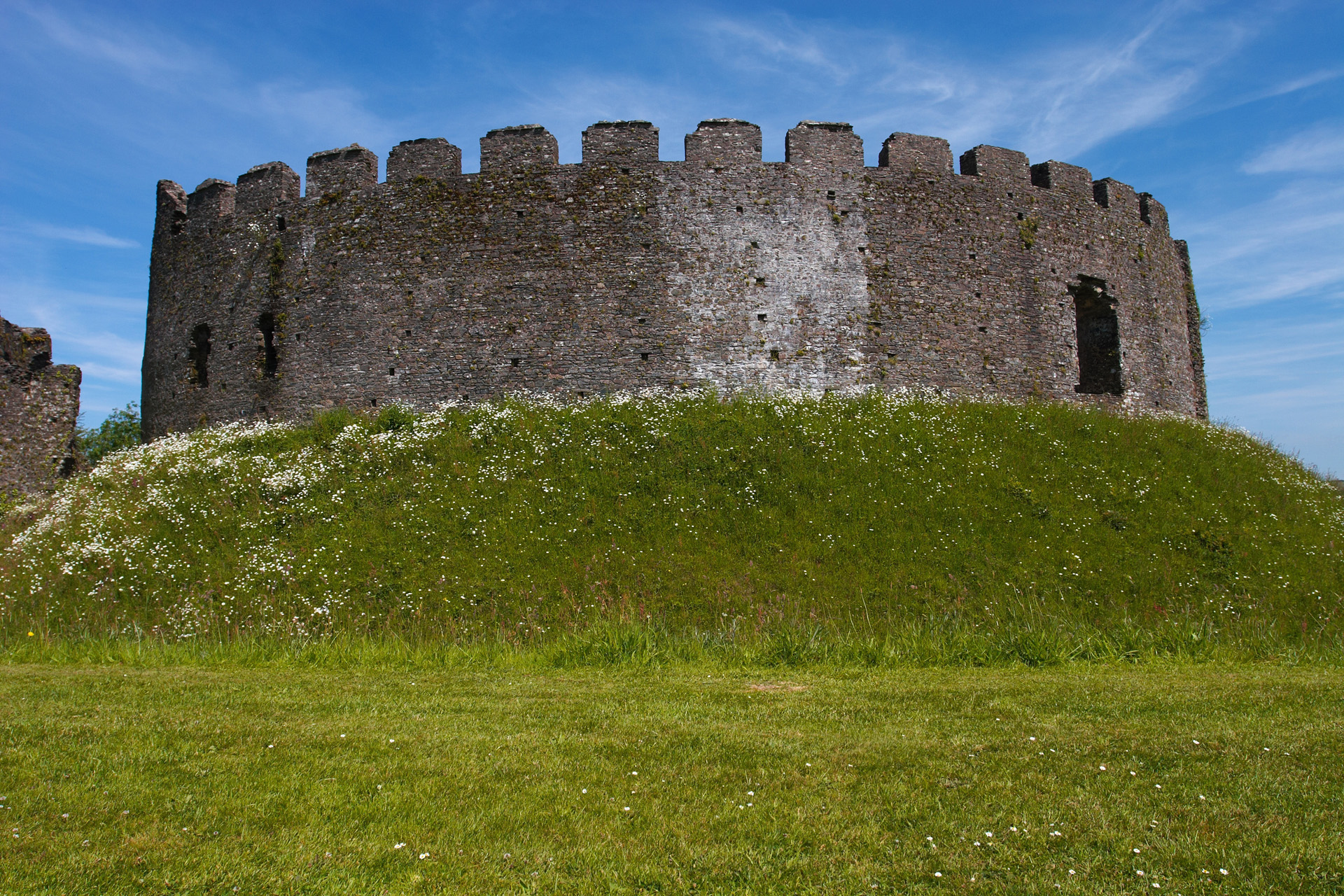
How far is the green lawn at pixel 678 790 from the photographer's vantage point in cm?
341

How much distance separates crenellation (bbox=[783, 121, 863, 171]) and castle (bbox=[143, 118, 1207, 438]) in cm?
5

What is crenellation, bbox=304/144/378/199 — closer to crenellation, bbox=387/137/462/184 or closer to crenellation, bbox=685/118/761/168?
crenellation, bbox=387/137/462/184

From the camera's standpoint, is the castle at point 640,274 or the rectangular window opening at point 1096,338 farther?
the rectangular window opening at point 1096,338

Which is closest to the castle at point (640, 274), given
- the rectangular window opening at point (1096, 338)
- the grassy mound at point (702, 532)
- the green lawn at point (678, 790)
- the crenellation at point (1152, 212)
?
the rectangular window opening at point (1096, 338)

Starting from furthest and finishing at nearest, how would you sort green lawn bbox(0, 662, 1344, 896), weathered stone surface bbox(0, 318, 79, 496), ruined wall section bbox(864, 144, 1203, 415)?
ruined wall section bbox(864, 144, 1203, 415) < weathered stone surface bbox(0, 318, 79, 496) < green lawn bbox(0, 662, 1344, 896)

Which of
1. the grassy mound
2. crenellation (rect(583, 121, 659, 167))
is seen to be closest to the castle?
crenellation (rect(583, 121, 659, 167))

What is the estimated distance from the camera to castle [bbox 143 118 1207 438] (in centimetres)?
1573

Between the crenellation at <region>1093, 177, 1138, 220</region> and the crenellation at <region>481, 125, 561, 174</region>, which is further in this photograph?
the crenellation at <region>1093, 177, 1138, 220</region>

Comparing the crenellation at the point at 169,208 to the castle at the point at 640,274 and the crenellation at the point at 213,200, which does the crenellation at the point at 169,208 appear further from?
the castle at the point at 640,274

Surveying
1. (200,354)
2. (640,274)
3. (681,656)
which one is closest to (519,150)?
(640,274)

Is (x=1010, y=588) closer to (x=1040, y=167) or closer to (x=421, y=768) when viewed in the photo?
(x=421, y=768)

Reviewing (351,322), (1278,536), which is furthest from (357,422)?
(1278,536)

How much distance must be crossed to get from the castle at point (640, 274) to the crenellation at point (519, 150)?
41mm

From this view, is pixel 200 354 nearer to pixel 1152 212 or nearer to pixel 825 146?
pixel 825 146
